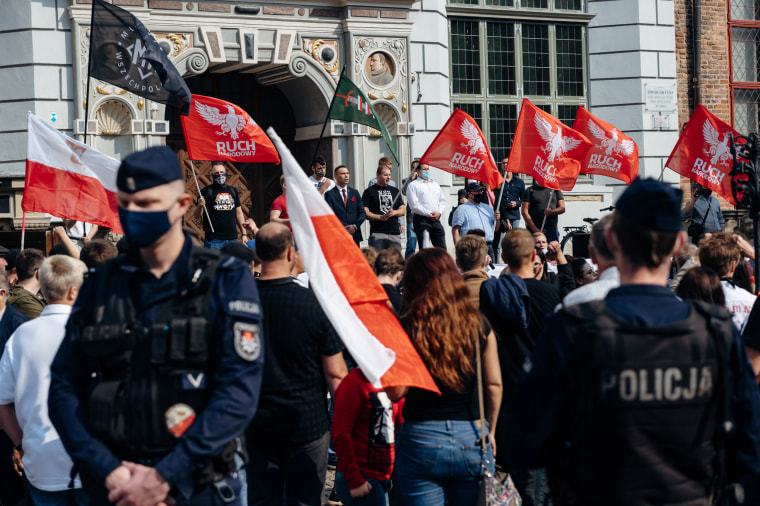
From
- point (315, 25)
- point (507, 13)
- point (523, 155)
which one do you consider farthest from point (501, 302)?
point (507, 13)

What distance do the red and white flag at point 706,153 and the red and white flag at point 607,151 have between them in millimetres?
812

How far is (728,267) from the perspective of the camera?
5441 mm

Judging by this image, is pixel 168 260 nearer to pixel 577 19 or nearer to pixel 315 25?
pixel 315 25

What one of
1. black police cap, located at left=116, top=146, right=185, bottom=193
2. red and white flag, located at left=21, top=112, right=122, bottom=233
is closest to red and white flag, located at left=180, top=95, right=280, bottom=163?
red and white flag, located at left=21, top=112, right=122, bottom=233

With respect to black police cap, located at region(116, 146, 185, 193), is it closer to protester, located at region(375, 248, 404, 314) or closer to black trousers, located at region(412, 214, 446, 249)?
protester, located at region(375, 248, 404, 314)

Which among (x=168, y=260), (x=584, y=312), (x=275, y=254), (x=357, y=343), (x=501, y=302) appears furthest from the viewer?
(x=501, y=302)

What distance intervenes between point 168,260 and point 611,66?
54.8ft

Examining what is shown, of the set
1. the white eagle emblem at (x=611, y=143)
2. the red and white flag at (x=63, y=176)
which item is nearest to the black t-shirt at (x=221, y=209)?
the red and white flag at (x=63, y=176)

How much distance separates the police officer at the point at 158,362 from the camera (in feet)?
9.86

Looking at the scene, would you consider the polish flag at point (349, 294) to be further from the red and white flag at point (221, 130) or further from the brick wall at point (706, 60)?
the brick wall at point (706, 60)

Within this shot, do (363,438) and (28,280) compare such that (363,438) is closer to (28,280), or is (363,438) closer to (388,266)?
(388,266)

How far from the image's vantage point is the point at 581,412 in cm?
277

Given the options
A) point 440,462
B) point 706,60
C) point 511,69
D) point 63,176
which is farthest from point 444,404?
point 706,60

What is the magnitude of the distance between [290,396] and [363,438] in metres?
0.42
